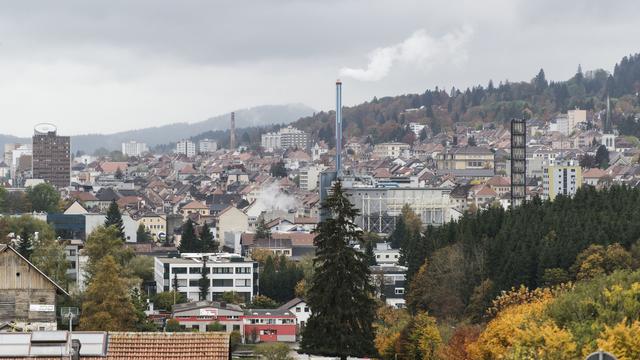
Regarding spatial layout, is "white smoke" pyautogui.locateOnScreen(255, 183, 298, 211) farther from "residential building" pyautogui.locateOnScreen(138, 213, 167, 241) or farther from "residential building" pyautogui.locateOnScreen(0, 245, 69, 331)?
"residential building" pyautogui.locateOnScreen(0, 245, 69, 331)

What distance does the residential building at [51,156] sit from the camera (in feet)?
628

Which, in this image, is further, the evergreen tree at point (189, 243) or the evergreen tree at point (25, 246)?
the evergreen tree at point (189, 243)

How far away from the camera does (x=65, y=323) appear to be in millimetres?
39938

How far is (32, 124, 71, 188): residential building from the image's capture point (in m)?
191

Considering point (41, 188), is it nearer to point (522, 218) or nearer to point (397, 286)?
point (397, 286)

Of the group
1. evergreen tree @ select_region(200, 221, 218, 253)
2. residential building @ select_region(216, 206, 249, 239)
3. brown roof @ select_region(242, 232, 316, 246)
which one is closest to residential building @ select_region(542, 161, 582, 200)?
residential building @ select_region(216, 206, 249, 239)

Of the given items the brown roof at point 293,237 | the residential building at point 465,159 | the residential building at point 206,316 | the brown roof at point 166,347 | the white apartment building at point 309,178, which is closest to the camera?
Result: the brown roof at point 166,347

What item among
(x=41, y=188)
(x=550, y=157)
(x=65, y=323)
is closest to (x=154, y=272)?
(x=65, y=323)

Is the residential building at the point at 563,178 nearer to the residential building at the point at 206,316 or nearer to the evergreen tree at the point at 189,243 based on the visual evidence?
the evergreen tree at the point at 189,243

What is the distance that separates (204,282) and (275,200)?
79734 millimetres

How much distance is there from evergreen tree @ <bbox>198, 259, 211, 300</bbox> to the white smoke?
66212mm

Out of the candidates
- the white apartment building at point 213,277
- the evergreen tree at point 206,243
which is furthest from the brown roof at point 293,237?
the white apartment building at point 213,277

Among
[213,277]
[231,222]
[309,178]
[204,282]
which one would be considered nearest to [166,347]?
[204,282]

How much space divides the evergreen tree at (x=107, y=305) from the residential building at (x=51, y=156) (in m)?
149
